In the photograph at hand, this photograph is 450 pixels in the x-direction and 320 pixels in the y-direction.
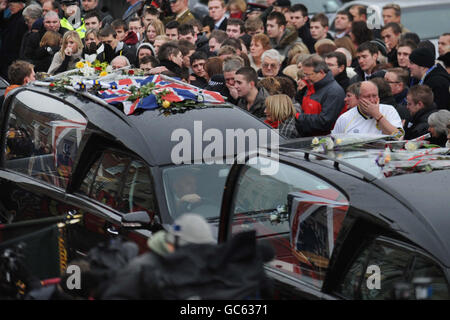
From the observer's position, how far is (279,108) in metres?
8.14

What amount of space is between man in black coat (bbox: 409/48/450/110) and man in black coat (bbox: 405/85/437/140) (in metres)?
1.10

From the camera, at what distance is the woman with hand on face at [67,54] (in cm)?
1193

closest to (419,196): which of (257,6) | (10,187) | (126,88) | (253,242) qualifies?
(253,242)

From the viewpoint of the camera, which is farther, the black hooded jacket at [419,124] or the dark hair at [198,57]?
the dark hair at [198,57]

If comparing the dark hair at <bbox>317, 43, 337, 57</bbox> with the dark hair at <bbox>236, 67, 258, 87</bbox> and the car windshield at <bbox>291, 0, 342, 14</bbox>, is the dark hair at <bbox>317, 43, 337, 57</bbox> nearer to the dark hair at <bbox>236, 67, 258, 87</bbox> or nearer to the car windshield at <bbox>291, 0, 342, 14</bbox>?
the dark hair at <bbox>236, 67, 258, 87</bbox>

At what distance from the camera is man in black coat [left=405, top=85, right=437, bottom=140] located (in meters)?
8.16

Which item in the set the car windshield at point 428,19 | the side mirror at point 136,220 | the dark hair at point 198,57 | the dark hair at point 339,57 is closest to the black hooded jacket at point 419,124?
the dark hair at point 339,57

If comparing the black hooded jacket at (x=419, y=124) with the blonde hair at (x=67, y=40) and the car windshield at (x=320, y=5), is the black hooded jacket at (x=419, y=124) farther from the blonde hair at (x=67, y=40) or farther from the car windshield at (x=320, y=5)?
the car windshield at (x=320, y=5)

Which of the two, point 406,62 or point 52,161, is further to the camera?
point 406,62

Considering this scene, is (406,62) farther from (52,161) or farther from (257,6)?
(257,6)

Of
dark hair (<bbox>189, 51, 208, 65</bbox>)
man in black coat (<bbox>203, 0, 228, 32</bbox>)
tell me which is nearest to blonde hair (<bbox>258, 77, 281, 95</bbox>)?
dark hair (<bbox>189, 51, 208, 65</bbox>)

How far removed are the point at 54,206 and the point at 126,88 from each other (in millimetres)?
1199

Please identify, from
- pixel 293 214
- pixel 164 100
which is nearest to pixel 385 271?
pixel 293 214
